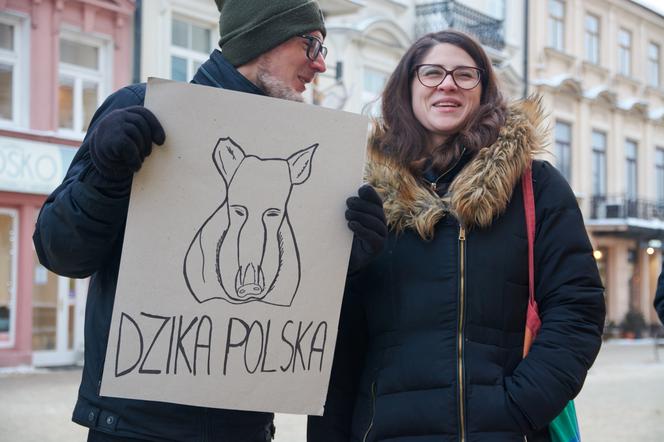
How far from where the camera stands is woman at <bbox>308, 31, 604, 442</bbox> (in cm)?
225

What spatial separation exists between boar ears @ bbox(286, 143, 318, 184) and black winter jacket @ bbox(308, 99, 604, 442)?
37cm

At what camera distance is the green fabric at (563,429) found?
2314 millimetres

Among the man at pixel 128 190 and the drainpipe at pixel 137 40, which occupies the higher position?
the drainpipe at pixel 137 40

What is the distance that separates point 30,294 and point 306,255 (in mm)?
10975

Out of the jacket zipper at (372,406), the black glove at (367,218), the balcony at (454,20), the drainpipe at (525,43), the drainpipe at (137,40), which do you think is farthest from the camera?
the drainpipe at (525,43)

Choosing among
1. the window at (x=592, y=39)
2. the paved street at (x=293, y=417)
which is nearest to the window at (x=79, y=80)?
the paved street at (x=293, y=417)

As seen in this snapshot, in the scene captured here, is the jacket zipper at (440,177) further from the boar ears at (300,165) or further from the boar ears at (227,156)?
the boar ears at (227,156)

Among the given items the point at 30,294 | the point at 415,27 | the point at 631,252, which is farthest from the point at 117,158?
the point at 631,252

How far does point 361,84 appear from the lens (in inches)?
666

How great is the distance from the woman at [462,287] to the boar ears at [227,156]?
308 mm

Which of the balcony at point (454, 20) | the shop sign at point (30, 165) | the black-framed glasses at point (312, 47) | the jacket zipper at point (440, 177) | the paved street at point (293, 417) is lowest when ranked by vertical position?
the paved street at point (293, 417)

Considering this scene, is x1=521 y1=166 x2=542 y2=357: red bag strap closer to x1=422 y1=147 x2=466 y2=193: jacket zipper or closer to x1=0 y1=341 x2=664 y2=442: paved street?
x1=422 y1=147 x2=466 y2=193: jacket zipper

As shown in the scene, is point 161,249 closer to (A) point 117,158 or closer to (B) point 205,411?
(A) point 117,158

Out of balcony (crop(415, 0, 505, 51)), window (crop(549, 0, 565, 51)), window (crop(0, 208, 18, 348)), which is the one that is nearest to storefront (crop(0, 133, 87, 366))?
window (crop(0, 208, 18, 348))
